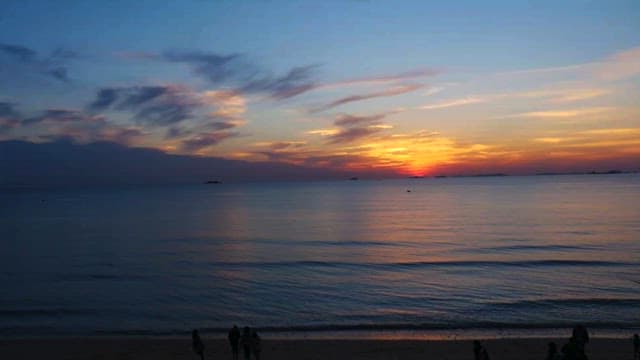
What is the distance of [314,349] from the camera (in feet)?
67.9

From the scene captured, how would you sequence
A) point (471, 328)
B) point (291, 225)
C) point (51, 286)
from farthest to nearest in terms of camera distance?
point (291, 225), point (51, 286), point (471, 328)

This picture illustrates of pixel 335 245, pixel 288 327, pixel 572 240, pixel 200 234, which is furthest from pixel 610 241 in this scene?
pixel 200 234

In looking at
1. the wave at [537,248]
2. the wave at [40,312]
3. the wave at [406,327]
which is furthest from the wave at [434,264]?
the wave at [406,327]

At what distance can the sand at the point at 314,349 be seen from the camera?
19.4 meters

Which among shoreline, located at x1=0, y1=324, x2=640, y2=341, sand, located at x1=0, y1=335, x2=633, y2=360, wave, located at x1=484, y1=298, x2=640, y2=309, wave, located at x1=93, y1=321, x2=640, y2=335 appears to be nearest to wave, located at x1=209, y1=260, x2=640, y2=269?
wave, located at x1=484, y1=298, x2=640, y2=309

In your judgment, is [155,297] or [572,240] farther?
[572,240]

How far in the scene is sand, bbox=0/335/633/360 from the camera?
19391mm

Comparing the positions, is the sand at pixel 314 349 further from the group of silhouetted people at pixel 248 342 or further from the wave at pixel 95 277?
the wave at pixel 95 277

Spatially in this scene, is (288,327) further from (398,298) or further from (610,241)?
(610,241)

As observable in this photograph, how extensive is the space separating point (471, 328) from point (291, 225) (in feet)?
189

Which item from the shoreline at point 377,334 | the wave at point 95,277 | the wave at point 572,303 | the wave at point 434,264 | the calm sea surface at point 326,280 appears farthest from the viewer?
the wave at point 434,264

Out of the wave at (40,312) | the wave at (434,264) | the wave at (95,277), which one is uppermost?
the wave at (95,277)

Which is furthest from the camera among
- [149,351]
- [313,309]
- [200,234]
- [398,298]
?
[200,234]

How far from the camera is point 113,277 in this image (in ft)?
129
